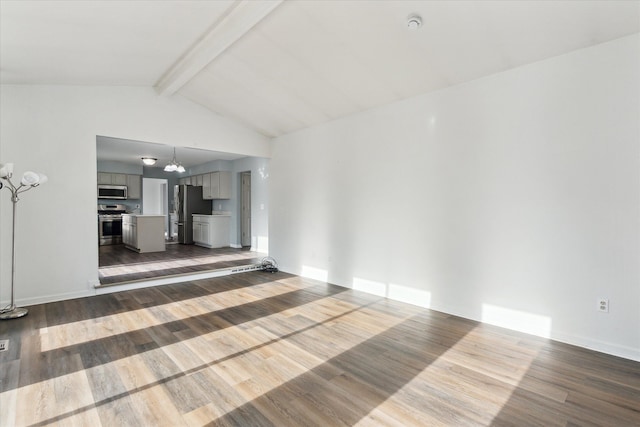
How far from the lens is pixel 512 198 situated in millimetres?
3197

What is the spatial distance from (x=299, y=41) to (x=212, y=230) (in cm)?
635

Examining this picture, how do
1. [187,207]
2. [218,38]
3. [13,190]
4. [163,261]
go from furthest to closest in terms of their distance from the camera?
[187,207] → [163,261] → [13,190] → [218,38]

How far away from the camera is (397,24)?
9.21ft

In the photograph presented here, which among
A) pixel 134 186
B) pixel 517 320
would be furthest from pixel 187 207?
pixel 517 320

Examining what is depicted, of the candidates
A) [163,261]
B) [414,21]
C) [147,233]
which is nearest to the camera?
[414,21]

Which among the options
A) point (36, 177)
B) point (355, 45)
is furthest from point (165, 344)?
point (355, 45)

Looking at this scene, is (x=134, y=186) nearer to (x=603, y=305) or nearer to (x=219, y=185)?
(x=219, y=185)

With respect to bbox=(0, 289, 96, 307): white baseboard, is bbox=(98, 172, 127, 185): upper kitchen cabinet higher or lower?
higher

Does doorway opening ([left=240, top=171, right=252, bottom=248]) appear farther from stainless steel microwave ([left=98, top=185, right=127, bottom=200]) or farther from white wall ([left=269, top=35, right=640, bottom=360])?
white wall ([left=269, top=35, right=640, bottom=360])

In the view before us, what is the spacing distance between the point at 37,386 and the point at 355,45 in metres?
3.77

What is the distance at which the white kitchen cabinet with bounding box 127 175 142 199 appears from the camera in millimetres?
9383

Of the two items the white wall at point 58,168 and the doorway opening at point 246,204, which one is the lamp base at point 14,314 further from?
the doorway opening at point 246,204

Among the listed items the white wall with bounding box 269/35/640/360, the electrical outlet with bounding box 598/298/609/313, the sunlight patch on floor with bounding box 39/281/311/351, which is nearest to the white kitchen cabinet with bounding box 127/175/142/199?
the sunlight patch on floor with bounding box 39/281/311/351

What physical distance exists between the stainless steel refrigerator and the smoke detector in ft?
26.1
